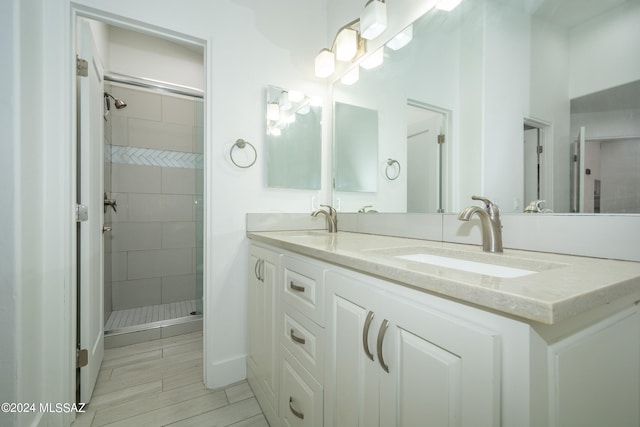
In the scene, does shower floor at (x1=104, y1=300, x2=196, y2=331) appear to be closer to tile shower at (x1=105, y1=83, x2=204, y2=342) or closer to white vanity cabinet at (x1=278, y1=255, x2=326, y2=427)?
tile shower at (x1=105, y1=83, x2=204, y2=342)

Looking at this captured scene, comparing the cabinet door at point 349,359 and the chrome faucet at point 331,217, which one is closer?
the cabinet door at point 349,359

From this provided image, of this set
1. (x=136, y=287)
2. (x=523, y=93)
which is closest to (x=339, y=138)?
(x=523, y=93)

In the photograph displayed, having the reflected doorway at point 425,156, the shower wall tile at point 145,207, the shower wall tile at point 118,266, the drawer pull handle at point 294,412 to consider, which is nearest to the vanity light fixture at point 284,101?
the reflected doorway at point 425,156

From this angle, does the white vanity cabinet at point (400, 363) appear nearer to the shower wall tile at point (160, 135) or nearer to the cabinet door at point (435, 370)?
the cabinet door at point (435, 370)

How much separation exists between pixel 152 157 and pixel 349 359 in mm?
2697

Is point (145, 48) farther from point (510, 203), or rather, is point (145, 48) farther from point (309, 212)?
point (510, 203)

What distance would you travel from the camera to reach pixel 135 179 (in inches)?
98.3

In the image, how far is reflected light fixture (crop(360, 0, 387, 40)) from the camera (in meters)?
1.37

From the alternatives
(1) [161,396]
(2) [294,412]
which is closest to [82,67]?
(1) [161,396]

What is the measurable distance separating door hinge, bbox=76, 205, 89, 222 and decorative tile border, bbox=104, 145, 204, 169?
1.27m

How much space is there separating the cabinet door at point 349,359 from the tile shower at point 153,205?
6.19ft

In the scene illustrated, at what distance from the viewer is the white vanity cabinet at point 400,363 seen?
438mm

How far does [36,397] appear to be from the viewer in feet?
3.60

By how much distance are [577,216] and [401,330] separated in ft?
2.17
